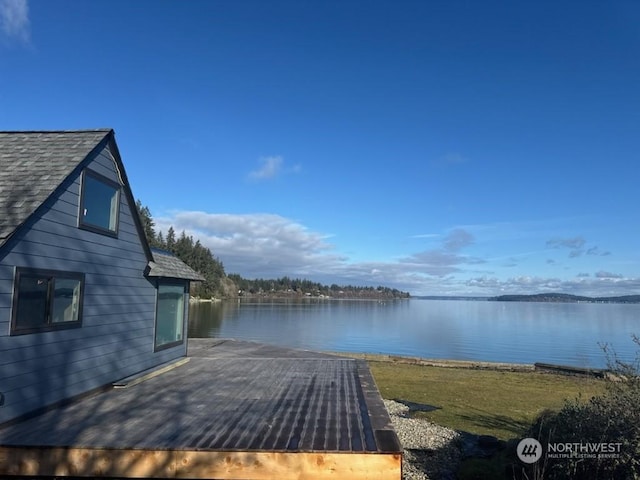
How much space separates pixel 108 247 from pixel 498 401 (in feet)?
35.7

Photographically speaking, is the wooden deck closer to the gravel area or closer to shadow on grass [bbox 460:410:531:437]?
the gravel area

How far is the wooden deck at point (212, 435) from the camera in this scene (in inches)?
170

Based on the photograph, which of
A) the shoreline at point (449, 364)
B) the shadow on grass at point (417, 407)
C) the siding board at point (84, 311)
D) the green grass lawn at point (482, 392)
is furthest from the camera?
the shoreline at point (449, 364)

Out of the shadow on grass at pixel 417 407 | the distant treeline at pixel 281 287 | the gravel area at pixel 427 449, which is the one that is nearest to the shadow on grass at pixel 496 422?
the shadow on grass at pixel 417 407

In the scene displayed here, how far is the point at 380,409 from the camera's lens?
602cm

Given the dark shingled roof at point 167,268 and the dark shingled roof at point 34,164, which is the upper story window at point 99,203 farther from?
the dark shingled roof at point 167,268

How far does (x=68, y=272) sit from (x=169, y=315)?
147 inches

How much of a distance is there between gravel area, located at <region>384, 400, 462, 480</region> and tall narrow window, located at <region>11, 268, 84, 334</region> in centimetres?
518

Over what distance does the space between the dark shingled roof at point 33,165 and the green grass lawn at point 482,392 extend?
862cm

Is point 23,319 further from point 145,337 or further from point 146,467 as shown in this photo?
point 145,337

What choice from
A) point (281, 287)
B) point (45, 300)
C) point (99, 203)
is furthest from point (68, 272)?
point (281, 287)

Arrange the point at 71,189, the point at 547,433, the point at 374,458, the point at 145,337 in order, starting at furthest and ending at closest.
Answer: the point at 145,337, the point at 71,189, the point at 547,433, the point at 374,458

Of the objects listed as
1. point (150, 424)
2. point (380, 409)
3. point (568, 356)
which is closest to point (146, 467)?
point (150, 424)

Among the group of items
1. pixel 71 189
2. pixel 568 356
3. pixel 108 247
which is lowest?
pixel 568 356
